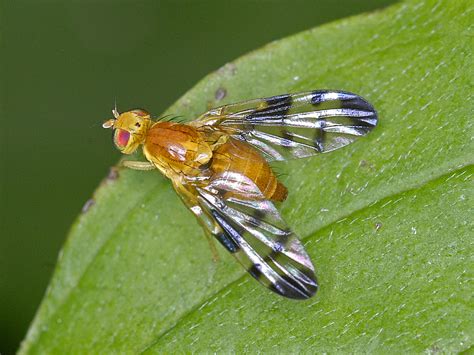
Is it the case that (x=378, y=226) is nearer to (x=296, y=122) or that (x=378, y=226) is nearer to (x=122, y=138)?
(x=296, y=122)

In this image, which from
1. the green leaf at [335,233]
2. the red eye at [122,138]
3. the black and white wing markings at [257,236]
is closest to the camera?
the green leaf at [335,233]

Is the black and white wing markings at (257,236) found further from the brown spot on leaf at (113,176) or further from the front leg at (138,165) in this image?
the brown spot on leaf at (113,176)

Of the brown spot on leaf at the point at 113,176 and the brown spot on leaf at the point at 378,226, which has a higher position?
the brown spot on leaf at the point at 113,176

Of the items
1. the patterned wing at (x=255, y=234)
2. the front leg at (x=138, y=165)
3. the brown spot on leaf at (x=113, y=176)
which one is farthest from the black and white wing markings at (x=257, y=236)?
the brown spot on leaf at (x=113, y=176)

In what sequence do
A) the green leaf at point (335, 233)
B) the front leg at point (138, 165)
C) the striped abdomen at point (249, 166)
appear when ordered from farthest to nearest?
the front leg at point (138, 165) → the striped abdomen at point (249, 166) → the green leaf at point (335, 233)

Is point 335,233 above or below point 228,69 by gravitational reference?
below

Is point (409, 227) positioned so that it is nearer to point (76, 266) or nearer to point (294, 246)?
point (294, 246)

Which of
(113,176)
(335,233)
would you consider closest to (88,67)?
(113,176)
